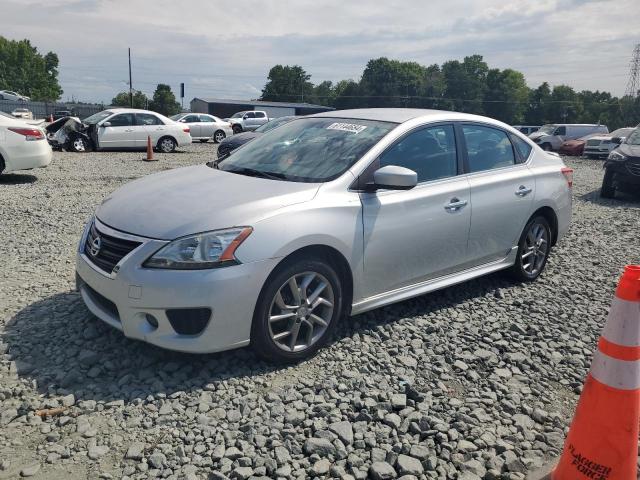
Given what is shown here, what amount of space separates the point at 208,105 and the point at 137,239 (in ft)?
257

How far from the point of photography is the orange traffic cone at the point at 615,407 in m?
2.47

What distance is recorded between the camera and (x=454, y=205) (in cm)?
449

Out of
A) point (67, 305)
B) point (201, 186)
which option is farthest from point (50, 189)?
point (201, 186)

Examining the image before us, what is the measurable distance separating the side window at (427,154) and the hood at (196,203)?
2.66 ft

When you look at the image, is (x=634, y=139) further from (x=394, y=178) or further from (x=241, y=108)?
(x=241, y=108)

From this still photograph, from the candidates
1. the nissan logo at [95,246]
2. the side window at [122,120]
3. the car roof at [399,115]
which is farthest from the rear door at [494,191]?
the side window at [122,120]

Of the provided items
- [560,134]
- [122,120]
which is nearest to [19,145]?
[122,120]

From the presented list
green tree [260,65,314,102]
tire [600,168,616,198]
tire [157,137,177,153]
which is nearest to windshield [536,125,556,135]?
tire [600,168,616,198]

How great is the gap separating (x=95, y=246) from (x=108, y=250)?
0.18 metres

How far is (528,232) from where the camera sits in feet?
17.7

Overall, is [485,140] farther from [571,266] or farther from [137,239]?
[137,239]

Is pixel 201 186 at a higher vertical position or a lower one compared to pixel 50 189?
higher

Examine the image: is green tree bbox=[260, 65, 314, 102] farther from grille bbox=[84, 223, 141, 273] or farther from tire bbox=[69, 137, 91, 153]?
grille bbox=[84, 223, 141, 273]

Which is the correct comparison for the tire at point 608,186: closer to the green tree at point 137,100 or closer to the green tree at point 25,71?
the green tree at point 137,100
